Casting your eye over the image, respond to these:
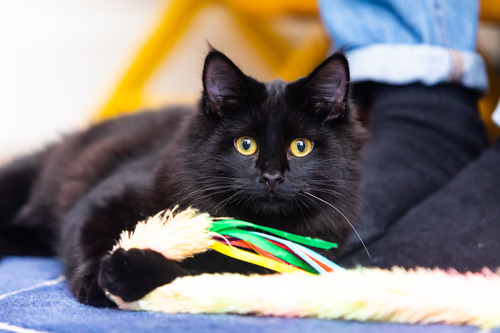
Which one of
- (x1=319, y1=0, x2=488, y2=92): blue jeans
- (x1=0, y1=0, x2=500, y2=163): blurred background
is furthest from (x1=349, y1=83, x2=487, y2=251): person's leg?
(x1=0, y1=0, x2=500, y2=163): blurred background

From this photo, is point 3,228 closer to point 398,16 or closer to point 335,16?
point 335,16

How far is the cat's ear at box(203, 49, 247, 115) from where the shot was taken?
1027 millimetres

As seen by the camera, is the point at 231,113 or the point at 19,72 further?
the point at 19,72

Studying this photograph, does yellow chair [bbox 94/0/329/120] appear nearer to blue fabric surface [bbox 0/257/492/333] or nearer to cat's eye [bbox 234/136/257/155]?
cat's eye [bbox 234/136/257/155]

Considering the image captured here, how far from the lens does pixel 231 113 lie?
1.06 m

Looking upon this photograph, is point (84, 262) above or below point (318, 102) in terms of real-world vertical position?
below

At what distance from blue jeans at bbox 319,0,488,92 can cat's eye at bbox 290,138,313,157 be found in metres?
0.66

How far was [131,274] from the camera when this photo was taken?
2.83 feet

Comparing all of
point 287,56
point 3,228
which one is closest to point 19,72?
point 287,56

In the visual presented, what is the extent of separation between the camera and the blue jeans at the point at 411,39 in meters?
1.55

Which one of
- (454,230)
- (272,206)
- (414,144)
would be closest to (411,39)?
(414,144)

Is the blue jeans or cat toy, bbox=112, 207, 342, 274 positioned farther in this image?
the blue jeans

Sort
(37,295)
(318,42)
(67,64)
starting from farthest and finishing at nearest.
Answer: (67,64)
(318,42)
(37,295)

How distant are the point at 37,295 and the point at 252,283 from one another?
0.45m
